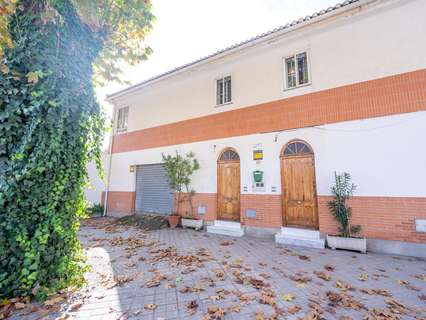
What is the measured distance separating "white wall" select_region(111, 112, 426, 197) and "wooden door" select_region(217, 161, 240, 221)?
14.4 inches

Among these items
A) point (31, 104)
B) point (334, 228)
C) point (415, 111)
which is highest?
point (415, 111)

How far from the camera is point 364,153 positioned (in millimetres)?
5590

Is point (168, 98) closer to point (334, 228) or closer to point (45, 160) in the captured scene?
point (45, 160)

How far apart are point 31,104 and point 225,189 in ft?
20.1

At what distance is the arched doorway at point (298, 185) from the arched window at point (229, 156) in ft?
5.59

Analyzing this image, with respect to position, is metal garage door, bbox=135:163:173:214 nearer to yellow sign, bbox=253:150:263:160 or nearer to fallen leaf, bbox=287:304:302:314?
yellow sign, bbox=253:150:263:160

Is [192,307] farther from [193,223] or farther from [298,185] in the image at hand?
[193,223]

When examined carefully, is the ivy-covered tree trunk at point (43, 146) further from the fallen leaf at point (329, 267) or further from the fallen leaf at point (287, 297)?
the fallen leaf at point (329, 267)

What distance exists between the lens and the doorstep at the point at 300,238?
18.5 ft

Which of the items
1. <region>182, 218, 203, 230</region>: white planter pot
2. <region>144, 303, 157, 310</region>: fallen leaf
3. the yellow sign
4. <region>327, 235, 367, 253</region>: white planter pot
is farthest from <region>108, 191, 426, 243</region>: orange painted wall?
<region>144, 303, 157, 310</region>: fallen leaf

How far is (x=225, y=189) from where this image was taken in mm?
7785

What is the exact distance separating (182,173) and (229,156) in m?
2.09

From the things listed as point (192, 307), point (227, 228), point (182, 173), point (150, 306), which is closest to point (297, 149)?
point (227, 228)

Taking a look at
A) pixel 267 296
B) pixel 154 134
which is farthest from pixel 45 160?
pixel 154 134
